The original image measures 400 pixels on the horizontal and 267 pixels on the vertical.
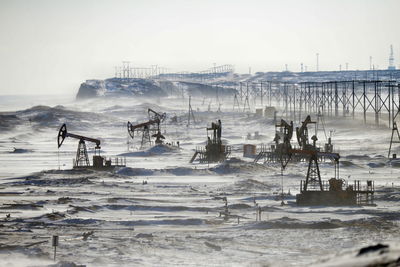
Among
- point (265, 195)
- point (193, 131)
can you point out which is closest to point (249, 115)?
point (193, 131)

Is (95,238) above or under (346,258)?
under

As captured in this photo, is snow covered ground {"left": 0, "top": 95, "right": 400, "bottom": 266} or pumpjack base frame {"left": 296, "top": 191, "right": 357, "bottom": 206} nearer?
snow covered ground {"left": 0, "top": 95, "right": 400, "bottom": 266}

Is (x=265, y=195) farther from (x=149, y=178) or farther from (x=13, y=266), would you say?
(x=13, y=266)

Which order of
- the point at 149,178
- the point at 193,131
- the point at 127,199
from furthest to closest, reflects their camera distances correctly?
the point at 193,131, the point at 149,178, the point at 127,199

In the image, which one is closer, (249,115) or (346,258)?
(346,258)

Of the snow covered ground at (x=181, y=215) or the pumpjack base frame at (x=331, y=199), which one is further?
the pumpjack base frame at (x=331, y=199)

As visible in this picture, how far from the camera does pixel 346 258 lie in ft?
43.0

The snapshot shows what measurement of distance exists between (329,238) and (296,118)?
103264 millimetres

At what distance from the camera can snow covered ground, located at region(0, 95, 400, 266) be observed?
3175 cm

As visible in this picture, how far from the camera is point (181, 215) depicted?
41.6 meters

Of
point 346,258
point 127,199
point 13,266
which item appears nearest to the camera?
point 346,258

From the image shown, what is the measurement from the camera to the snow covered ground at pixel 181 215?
3175cm

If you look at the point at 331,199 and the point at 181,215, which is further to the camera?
the point at 331,199

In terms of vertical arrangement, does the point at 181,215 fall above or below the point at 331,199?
below
